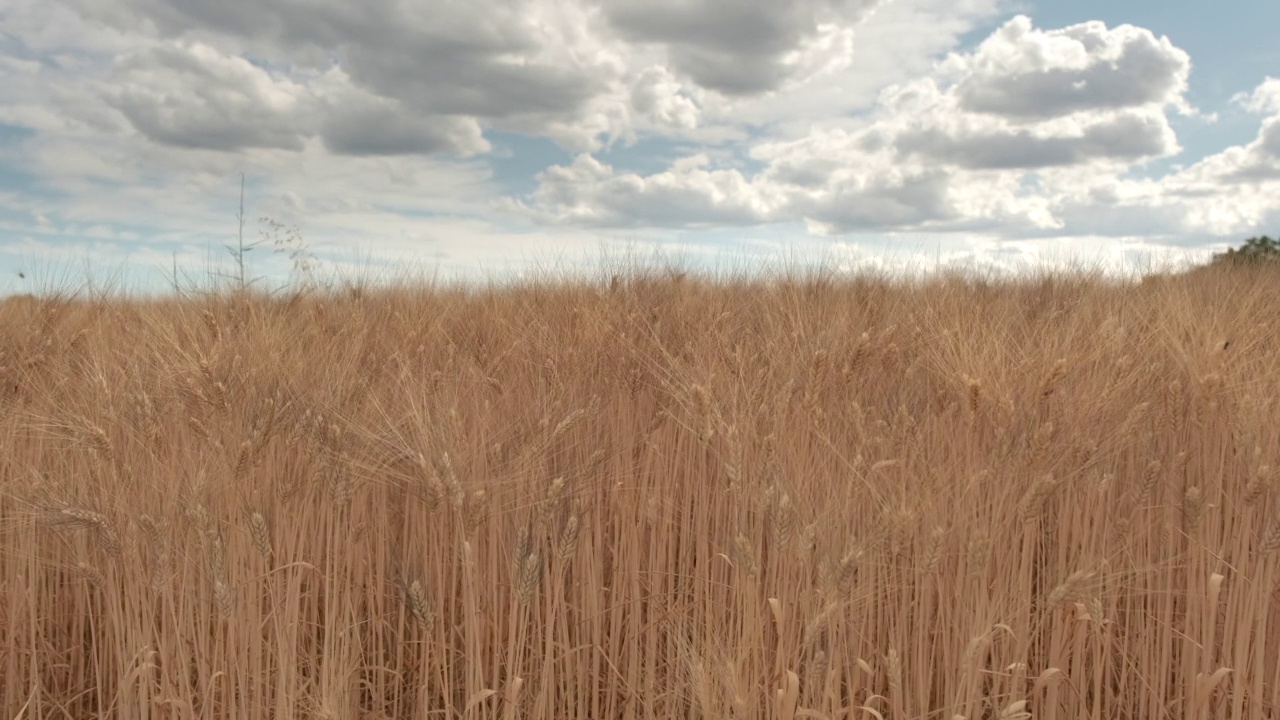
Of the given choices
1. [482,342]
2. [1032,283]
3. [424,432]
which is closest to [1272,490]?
[424,432]

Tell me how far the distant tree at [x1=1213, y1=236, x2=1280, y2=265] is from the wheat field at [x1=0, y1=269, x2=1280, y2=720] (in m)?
9.26

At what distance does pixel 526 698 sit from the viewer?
2010mm

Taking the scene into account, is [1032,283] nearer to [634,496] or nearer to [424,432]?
[634,496]

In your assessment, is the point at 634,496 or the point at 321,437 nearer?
the point at 321,437

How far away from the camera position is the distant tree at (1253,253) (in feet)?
34.3

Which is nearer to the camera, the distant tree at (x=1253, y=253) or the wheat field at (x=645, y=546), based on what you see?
the wheat field at (x=645, y=546)

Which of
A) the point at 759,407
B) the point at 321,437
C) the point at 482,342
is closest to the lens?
the point at 321,437

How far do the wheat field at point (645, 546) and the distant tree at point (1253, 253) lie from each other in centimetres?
926

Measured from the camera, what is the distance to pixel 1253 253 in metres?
11.6

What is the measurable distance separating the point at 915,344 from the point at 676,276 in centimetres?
226

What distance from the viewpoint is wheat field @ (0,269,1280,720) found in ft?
5.84

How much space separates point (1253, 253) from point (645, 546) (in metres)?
12.6

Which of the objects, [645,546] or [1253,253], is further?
[1253,253]

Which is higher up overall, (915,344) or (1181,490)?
(915,344)
